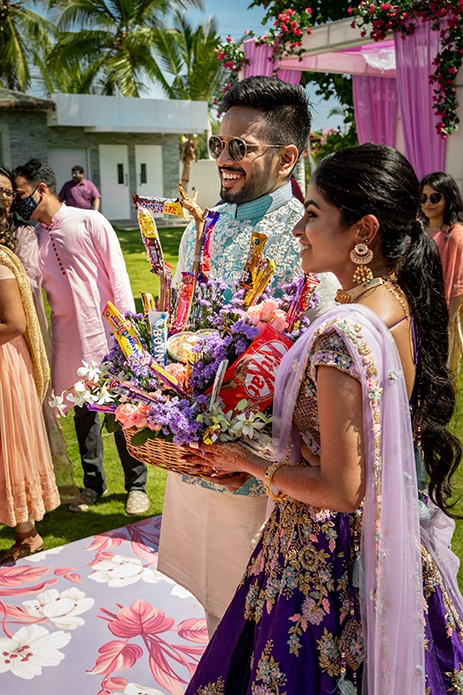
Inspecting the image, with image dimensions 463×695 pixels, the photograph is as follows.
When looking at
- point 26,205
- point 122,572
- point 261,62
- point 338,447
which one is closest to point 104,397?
point 338,447

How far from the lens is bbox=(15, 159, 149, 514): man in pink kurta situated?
392cm

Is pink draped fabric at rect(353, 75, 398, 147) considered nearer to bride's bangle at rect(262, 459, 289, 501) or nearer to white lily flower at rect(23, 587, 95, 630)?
white lily flower at rect(23, 587, 95, 630)

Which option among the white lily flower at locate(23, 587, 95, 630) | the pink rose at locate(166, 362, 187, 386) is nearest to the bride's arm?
the pink rose at locate(166, 362, 187, 386)

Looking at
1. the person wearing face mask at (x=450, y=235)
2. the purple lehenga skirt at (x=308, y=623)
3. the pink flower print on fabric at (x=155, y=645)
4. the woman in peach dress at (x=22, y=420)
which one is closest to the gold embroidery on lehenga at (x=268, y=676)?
the purple lehenga skirt at (x=308, y=623)

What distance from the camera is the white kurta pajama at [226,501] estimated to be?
2166 mm

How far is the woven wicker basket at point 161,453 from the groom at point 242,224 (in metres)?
0.33

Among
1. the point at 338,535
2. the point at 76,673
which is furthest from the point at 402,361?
the point at 76,673

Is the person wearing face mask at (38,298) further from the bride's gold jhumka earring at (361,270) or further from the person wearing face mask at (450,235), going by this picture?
the person wearing face mask at (450,235)

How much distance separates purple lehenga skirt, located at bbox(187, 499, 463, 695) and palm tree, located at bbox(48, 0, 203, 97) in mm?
23100

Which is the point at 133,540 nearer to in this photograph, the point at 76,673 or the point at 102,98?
the point at 76,673

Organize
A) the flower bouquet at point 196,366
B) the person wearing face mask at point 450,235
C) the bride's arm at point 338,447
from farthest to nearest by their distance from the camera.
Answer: the person wearing face mask at point 450,235
the flower bouquet at point 196,366
the bride's arm at point 338,447

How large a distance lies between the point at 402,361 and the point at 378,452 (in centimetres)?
22

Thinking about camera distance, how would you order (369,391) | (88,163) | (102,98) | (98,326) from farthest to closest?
(88,163) < (102,98) < (98,326) < (369,391)

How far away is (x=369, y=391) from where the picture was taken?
1.43m
